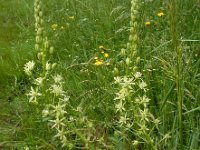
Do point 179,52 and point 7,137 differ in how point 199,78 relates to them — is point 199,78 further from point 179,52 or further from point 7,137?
point 7,137

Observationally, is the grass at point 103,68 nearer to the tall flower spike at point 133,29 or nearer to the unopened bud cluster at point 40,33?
the tall flower spike at point 133,29

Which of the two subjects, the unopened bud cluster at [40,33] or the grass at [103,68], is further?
the grass at [103,68]

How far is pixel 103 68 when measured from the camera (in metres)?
4.16

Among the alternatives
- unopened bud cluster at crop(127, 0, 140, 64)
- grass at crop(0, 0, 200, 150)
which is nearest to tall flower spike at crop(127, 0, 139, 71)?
unopened bud cluster at crop(127, 0, 140, 64)

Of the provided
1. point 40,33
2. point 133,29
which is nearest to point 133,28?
point 133,29

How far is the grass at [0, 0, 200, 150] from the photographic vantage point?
3.04m

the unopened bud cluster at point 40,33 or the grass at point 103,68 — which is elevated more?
the unopened bud cluster at point 40,33

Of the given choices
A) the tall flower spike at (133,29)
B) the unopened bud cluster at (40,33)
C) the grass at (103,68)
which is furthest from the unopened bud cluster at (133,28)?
the unopened bud cluster at (40,33)

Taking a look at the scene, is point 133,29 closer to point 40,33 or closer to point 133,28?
point 133,28

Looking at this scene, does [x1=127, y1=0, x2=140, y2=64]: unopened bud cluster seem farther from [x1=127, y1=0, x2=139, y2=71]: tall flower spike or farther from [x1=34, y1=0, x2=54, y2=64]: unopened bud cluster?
[x1=34, y1=0, x2=54, y2=64]: unopened bud cluster

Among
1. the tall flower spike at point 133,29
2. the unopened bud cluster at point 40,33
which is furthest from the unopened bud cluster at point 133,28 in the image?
the unopened bud cluster at point 40,33

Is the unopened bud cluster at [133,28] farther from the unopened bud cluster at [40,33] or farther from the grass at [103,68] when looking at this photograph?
the unopened bud cluster at [40,33]

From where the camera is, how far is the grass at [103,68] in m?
3.04

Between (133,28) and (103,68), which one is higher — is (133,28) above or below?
above
